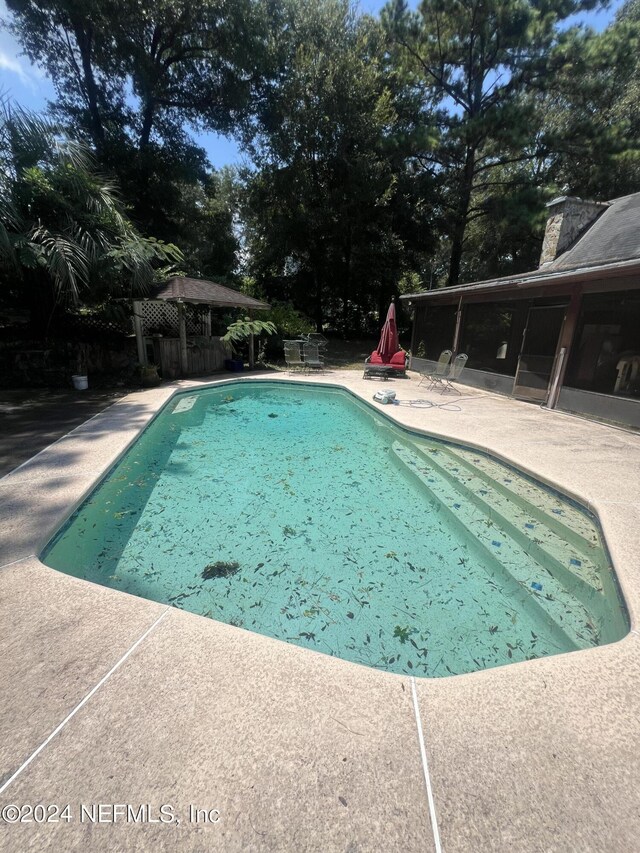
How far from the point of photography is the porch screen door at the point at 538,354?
333 inches

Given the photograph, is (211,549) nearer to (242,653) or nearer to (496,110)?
(242,653)

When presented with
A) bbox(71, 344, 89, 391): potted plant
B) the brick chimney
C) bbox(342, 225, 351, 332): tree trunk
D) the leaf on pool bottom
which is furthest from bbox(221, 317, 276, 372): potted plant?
the leaf on pool bottom

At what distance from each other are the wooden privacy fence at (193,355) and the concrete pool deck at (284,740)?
351 inches

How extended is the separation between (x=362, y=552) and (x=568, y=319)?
23.8ft

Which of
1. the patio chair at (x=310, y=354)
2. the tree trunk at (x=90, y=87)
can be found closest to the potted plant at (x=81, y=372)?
the patio chair at (x=310, y=354)

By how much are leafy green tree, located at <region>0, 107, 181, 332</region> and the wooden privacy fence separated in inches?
76.4

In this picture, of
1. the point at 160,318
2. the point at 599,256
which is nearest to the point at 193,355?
the point at 160,318

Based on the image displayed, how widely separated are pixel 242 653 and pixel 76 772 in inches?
29.9

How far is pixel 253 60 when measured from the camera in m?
13.7

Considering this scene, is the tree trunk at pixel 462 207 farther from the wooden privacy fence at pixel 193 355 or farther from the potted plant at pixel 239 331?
the wooden privacy fence at pixel 193 355

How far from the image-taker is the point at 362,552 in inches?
130

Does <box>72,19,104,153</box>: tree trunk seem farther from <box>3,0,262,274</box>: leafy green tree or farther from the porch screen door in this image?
the porch screen door

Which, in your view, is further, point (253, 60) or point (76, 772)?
point (253, 60)

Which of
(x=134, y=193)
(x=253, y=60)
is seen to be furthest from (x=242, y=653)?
(x=253, y=60)
